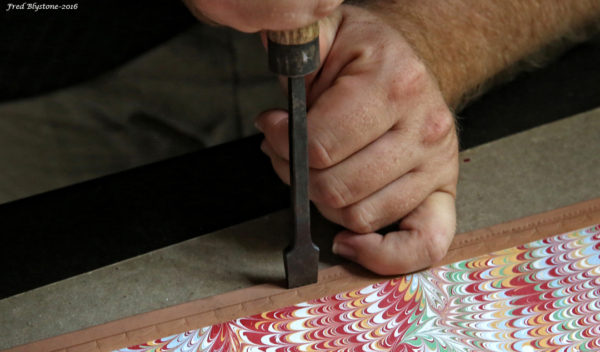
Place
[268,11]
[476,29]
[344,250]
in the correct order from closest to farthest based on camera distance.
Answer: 1. [268,11]
2. [344,250]
3. [476,29]

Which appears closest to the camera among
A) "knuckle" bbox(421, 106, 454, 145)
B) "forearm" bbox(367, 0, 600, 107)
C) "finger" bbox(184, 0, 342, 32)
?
"finger" bbox(184, 0, 342, 32)

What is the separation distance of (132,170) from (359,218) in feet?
1.18

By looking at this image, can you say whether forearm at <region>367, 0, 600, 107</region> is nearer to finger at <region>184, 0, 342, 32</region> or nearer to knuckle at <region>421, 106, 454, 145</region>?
knuckle at <region>421, 106, 454, 145</region>

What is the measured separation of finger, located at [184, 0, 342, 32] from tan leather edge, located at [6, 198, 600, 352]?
1.05 ft

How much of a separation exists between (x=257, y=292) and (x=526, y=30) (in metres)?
0.72

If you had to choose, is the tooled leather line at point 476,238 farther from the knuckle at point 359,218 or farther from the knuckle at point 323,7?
the knuckle at point 323,7

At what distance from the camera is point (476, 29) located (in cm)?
111

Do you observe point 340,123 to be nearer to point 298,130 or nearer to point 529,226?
point 298,130

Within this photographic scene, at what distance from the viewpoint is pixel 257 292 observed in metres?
0.77

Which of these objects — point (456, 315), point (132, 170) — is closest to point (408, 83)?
point (456, 315)

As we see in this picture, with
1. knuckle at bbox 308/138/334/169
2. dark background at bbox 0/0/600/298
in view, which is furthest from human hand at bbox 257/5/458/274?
dark background at bbox 0/0/600/298

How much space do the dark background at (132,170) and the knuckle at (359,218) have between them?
132 mm

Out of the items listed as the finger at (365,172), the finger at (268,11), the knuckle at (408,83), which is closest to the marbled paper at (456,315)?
the finger at (365,172)

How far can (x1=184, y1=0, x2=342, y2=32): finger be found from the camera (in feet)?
1.90
